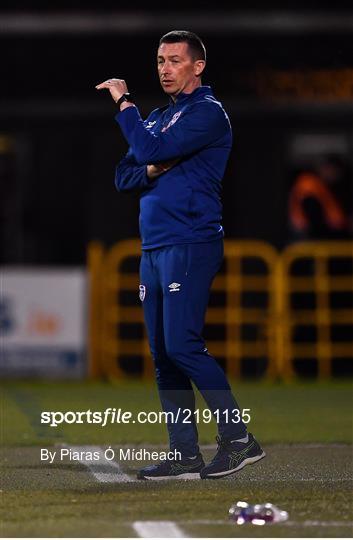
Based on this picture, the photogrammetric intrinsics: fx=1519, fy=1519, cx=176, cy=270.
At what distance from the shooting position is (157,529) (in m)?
6.54

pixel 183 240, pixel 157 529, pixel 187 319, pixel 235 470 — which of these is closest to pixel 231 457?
pixel 235 470

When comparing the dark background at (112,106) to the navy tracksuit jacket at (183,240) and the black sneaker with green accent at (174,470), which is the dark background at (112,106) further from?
the black sneaker with green accent at (174,470)

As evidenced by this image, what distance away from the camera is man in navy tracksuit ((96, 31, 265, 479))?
7.95m

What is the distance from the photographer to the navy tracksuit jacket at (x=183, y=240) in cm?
794

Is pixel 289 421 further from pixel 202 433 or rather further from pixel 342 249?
pixel 342 249

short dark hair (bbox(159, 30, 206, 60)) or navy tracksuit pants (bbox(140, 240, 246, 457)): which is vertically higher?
short dark hair (bbox(159, 30, 206, 60))

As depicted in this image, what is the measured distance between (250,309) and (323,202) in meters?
1.55

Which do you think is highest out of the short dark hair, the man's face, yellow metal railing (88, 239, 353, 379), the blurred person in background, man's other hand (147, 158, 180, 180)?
the short dark hair

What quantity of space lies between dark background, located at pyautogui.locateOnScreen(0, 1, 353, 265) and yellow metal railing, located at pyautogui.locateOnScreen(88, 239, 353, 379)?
0.57m

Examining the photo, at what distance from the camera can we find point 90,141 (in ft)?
60.1

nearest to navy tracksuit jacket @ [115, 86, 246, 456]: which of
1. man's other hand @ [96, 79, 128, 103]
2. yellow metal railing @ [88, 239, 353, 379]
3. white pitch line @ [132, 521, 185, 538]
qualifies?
man's other hand @ [96, 79, 128, 103]

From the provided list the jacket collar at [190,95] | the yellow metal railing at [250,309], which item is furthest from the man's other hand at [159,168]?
the yellow metal railing at [250,309]

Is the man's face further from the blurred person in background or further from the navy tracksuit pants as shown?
the blurred person in background

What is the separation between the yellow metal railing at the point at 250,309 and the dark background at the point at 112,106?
57 cm
